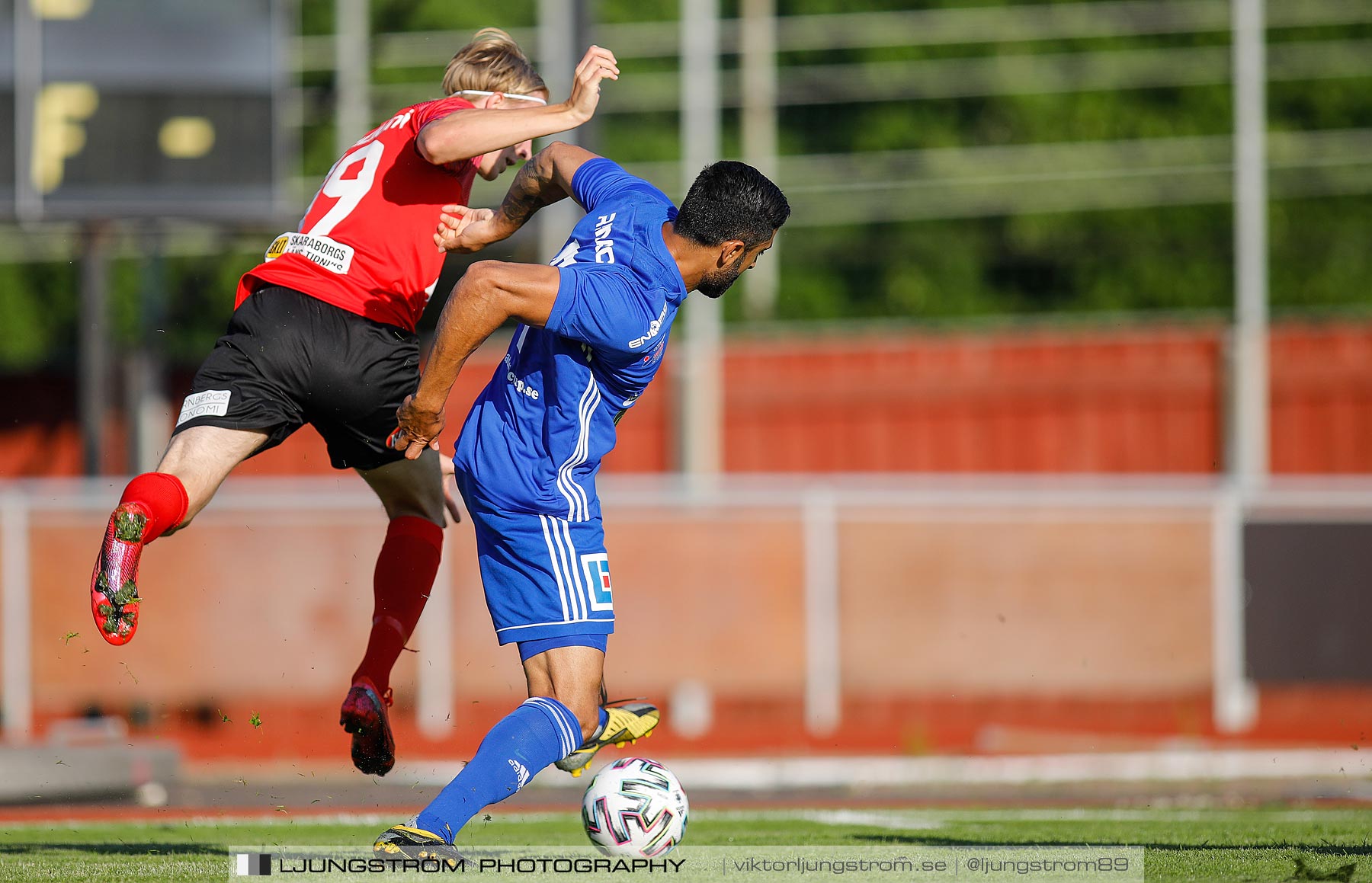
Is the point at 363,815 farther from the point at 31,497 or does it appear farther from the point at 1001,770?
the point at 31,497

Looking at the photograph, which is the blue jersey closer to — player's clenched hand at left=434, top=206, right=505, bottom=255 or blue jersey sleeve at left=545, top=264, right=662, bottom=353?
blue jersey sleeve at left=545, top=264, right=662, bottom=353

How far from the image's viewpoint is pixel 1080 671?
511 inches

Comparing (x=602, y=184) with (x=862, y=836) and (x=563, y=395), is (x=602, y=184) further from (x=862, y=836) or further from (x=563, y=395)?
(x=862, y=836)

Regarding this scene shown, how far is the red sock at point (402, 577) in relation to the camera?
5871 millimetres

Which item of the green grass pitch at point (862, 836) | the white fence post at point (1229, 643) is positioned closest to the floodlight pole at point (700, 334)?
the white fence post at point (1229, 643)

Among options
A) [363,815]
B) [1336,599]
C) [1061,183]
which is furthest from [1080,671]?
[1061,183]

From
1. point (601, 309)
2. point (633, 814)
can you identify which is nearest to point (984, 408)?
point (633, 814)

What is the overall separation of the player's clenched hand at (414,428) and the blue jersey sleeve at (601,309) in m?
0.48

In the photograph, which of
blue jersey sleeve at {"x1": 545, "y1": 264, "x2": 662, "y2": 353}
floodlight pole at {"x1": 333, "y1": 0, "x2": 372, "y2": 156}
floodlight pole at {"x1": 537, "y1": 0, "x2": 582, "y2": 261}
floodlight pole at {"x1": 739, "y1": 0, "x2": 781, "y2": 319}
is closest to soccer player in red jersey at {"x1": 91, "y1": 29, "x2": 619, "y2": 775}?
blue jersey sleeve at {"x1": 545, "y1": 264, "x2": 662, "y2": 353}

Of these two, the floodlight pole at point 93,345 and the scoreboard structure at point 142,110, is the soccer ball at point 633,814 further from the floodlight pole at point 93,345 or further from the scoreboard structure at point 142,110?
the floodlight pole at point 93,345

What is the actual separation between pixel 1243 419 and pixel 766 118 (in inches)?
403

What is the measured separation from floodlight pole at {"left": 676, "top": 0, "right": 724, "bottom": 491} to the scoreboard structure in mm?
7773

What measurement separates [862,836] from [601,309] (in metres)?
2.67

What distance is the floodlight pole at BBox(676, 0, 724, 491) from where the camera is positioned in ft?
65.5
